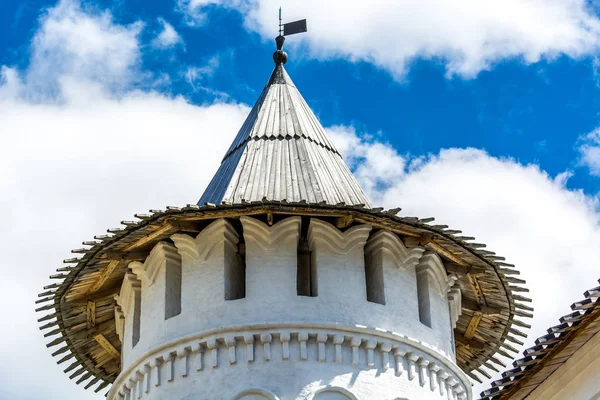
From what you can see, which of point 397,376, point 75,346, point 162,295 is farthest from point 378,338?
point 75,346

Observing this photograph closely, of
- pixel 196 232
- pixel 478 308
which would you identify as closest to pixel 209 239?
pixel 196 232

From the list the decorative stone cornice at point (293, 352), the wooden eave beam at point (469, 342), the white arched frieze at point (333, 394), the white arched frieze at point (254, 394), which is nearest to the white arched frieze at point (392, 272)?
the decorative stone cornice at point (293, 352)

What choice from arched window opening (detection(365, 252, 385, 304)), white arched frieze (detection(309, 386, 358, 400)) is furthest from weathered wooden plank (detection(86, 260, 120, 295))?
white arched frieze (detection(309, 386, 358, 400))

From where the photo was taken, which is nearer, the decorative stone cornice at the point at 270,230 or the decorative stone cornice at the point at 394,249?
the decorative stone cornice at the point at 270,230

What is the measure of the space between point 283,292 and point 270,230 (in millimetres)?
800

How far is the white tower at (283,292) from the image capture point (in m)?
17.7

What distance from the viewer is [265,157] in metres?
19.8

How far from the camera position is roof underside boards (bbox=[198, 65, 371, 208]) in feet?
62.0

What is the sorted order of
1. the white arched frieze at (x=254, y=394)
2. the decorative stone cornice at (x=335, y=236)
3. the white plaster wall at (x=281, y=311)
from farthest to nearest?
the decorative stone cornice at (x=335, y=236)
the white plaster wall at (x=281, y=311)
the white arched frieze at (x=254, y=394)

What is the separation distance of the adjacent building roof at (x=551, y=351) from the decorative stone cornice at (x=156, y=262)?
19.2 ft

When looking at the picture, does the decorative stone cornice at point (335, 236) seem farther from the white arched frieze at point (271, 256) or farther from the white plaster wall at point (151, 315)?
the white plaster wall at point (151, 315)

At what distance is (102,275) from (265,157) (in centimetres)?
269

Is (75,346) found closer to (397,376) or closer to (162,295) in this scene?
(162,295)

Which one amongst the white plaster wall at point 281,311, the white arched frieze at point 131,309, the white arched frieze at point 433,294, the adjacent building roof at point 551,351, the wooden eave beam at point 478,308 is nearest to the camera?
the adjacent building roof at point 551,351
